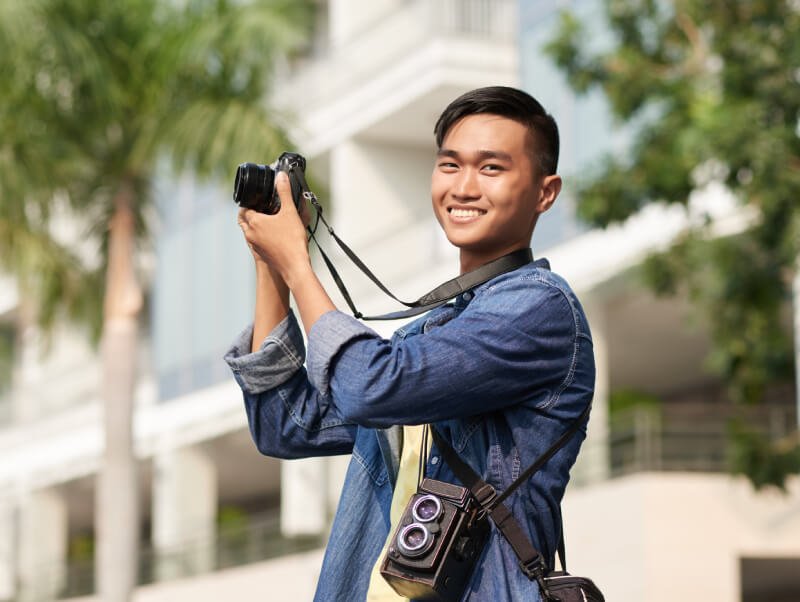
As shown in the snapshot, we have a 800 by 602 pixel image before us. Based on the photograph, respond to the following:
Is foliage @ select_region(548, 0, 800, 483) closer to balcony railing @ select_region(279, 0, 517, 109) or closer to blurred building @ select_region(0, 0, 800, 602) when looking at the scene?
blurred building @ select_region(0, 0, 800, 602)

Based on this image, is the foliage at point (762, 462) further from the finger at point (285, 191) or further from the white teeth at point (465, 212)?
the finger at point (285, 191)

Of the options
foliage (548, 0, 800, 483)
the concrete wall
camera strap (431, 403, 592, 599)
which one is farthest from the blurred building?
camera strap (431, 403, 592, 599)

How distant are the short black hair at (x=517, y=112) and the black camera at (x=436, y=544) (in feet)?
1.99

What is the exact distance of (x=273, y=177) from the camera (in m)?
2.65

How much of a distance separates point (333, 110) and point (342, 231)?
5.51 feet

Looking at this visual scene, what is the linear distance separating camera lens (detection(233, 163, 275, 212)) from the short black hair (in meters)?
0.35

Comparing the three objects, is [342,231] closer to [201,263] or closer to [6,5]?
[201,263]

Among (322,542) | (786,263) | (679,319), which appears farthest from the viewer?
(322,542)

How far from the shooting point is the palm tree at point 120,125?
52.7 ft

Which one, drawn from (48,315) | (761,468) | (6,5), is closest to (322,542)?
(48,315)

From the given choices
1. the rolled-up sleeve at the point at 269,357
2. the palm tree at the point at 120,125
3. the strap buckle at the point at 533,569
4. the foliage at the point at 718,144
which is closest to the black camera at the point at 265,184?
the rolled-up sleeve at the point at 269,357

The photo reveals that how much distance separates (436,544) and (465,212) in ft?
1.88

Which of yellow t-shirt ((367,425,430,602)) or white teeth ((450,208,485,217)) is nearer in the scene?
yellow t-shirt ((367,425,430,602))

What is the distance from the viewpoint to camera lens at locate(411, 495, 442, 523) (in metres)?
2.49
